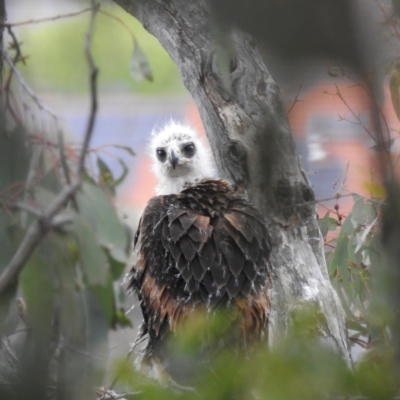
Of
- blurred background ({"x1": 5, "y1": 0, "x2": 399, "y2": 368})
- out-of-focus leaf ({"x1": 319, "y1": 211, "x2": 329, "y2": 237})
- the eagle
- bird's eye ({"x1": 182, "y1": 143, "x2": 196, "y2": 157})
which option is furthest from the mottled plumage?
bird's eye ({"x1": 182, "y1": 143, "x2": 196, "y2": 157})

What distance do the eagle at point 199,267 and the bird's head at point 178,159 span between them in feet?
1.27

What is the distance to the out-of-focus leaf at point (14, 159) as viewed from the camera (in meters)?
1.89

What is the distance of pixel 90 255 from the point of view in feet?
5.46

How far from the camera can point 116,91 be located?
3365 millimetres

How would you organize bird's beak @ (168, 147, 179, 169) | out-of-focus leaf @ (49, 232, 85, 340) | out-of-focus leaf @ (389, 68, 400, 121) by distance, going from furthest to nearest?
1. bird's beak @ (168, 147, 179, 169)
2. out-of-focus leaf @ (49, 232, 85, 340)
3. out-of-focus leaf @ (389, 68, 400, 121)

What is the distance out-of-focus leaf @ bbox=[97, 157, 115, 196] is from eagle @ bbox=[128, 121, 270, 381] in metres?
0.18

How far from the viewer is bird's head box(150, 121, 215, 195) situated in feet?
9.06

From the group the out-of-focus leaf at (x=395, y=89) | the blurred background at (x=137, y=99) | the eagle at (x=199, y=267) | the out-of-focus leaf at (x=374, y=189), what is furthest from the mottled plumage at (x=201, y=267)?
the out-of-focus leaf at (x=374, y=189)

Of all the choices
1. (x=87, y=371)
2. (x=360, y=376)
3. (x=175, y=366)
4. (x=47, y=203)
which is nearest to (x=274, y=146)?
(x=360, y=376)

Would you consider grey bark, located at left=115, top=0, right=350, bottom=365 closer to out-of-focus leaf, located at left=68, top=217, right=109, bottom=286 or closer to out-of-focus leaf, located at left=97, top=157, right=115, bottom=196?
out-of-focus leaf, located at left=97, top=157, right=115, bottom=196

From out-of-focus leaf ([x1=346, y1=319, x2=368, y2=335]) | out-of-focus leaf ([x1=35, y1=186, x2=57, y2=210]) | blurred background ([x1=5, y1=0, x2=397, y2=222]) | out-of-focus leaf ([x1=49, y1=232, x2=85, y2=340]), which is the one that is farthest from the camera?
out-of-focus leaf ([x1=346, y1=319, x2=368, y2=335])

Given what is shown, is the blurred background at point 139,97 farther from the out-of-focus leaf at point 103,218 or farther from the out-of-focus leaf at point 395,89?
the out-of-focus leaf at point 103,218

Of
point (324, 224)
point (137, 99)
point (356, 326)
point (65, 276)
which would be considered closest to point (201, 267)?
point (65, 276)

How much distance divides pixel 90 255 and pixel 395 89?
878mm
